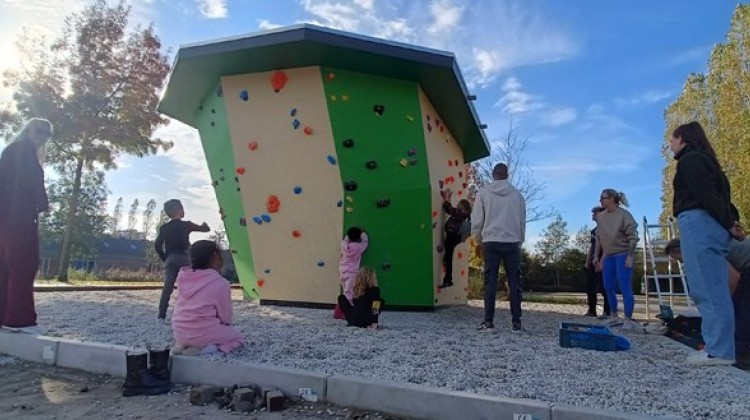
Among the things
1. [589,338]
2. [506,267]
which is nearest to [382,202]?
[506,267]

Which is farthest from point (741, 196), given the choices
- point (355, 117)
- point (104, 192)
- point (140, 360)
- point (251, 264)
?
point (104, 192)

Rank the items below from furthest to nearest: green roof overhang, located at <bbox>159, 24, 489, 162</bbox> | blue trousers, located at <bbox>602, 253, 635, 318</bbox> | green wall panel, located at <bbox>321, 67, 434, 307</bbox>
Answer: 1. green wall panel, located at <bbox>321, 67, 434, 307</bbox>
2. green roof overhang, located at <bbox>159, 24, 489, 162</bbox>
3. blue trousers, located at <bbox>602, 253, 635, 318</bbox>

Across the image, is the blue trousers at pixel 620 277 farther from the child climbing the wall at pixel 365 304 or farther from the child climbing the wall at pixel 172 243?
the child climbing the wall at pixel 172 243

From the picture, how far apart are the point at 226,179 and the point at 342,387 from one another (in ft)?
20.9

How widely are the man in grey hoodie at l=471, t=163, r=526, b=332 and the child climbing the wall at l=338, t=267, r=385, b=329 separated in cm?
138

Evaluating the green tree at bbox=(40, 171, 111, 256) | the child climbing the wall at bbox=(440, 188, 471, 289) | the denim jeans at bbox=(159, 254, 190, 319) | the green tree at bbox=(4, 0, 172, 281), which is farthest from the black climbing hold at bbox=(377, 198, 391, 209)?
the green tree at bbox=(40, 171, 111, 256)

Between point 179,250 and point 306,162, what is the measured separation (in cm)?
249

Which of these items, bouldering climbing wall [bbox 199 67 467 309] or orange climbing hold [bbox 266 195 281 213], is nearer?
bouldering climbing wall [bbox 199 67 467 309]

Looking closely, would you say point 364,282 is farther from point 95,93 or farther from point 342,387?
point 95,93

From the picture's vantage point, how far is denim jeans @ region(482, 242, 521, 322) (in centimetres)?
562

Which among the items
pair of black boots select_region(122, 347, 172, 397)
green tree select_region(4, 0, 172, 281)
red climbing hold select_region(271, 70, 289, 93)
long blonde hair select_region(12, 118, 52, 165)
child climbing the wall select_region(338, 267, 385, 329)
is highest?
green tree select_region(4, 0, 172, 281)

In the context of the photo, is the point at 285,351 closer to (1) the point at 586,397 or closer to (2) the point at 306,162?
(1) the point at 586,397

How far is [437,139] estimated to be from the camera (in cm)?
900

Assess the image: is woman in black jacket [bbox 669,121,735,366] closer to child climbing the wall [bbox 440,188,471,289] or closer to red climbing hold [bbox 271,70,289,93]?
child climbing the wall [bbox 440,188,471,289]
